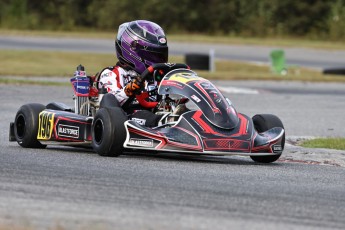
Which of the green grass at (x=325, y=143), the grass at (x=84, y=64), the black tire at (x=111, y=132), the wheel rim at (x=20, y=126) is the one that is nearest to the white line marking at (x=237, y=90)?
the grass at (x=84, y=64)

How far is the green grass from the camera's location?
36.9 feet

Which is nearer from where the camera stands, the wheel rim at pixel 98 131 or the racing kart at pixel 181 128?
the racing kart at pixel 181 128

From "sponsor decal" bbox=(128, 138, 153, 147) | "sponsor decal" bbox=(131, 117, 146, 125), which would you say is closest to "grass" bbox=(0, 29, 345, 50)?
"sponsor decal" bbox=(131, 117, 146, 125)

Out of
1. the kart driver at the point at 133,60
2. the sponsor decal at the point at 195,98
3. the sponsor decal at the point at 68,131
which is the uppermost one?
the kart driver at the point at 133,60

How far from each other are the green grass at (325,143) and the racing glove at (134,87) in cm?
264

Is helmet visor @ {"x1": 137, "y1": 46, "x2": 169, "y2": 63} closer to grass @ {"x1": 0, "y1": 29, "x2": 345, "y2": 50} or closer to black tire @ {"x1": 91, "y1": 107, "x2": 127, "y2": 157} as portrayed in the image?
black tire @ {"x1": 91, "y1": 107, "x2": 127, "y2": 157}

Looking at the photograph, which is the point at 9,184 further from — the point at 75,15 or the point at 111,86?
the point at 75,15

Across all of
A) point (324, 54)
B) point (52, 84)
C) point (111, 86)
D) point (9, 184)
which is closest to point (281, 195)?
point (9, 184)

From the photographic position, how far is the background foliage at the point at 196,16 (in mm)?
45219

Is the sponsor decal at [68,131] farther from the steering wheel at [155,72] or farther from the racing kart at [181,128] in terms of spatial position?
the steering wheel at [155,72]

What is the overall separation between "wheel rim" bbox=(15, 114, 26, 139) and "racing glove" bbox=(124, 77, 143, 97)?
1.27m

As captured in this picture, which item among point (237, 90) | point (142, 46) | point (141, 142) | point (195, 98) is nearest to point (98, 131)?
point (141, 142)

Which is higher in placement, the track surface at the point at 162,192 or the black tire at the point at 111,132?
the black tire at the point at 111,132

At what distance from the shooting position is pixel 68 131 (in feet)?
32.1
